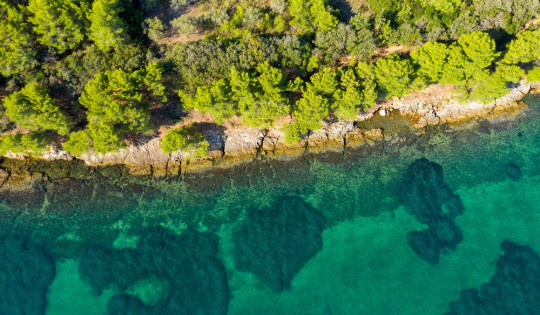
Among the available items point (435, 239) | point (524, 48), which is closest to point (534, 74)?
point (524, 48)

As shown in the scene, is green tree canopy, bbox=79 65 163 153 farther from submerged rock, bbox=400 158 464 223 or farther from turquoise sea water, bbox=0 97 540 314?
submerged rock, bbox=400 158 464 223

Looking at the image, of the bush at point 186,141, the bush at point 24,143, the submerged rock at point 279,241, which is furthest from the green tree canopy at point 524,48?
the bush at point 24,143

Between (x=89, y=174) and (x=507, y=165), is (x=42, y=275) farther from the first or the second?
(x=507, y=165)

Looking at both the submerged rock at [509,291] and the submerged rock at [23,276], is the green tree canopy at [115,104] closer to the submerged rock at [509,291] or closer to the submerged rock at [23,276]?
the submerged rock at [23,276]

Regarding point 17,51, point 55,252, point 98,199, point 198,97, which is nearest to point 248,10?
point 198,97

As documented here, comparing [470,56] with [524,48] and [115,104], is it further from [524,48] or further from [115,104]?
[115,104]

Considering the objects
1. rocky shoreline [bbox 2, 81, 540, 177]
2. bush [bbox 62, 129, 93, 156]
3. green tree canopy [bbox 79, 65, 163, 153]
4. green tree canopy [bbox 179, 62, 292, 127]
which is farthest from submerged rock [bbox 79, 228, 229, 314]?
green tree canopy [bbox 179, 62, 292, 127]

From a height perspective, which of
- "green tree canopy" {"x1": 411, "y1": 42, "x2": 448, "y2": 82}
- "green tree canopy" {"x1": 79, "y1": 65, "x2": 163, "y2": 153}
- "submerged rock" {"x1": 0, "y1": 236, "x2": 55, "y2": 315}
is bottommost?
"submerged rock" {"x1": 0, "y1": 236, "x2": 55, "y2": 315}
